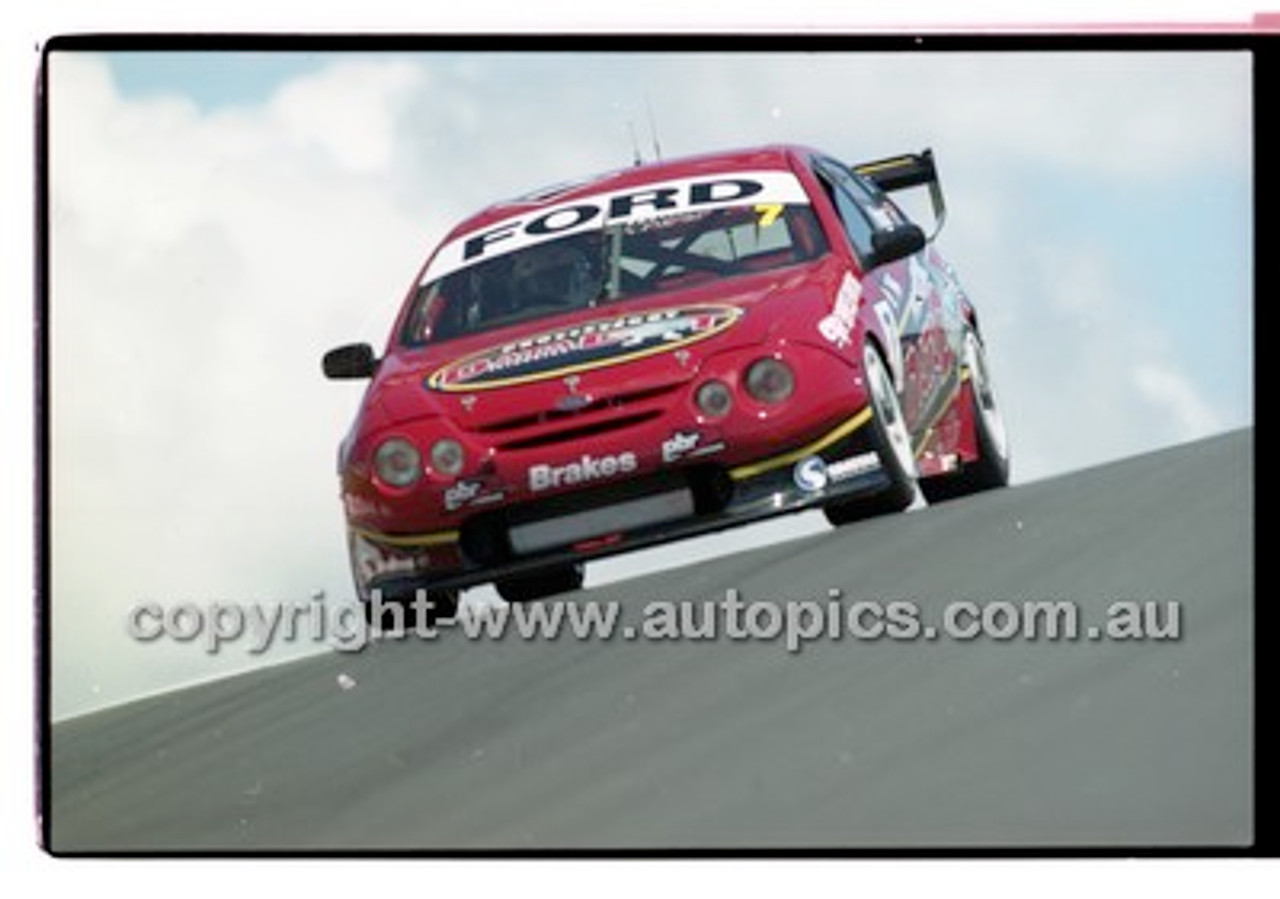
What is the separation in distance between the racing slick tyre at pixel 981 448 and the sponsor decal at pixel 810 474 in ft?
0.81

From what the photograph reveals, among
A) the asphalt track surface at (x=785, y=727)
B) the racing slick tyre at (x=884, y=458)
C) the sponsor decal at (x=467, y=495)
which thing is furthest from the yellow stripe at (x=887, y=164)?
the sponsor decal at (x=467, y=495)

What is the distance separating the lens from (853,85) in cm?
1005

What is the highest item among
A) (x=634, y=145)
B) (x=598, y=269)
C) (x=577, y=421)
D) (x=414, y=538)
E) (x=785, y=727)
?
(x=634, y=145)

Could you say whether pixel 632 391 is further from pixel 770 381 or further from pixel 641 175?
pixel 641 175

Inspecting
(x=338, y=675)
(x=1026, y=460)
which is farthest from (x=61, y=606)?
(x=1026, y=460)

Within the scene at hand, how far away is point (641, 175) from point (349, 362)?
734 mm

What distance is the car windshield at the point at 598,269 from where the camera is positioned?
10320 mm

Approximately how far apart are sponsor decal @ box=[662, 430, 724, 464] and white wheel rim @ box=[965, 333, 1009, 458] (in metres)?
0.59

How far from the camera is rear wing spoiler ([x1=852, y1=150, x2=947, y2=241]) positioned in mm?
10211

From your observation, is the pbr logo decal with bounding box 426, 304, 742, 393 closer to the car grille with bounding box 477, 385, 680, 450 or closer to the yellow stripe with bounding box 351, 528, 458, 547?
the car grille with bounding box 477, 385, 680, 450

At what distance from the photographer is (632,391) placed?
1018cm

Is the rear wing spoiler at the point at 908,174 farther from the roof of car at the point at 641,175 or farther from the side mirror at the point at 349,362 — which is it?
the side mirror at the point at 349,362

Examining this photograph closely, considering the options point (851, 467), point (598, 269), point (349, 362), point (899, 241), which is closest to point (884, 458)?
point (851, 467)

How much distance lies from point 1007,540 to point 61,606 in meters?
1.94
